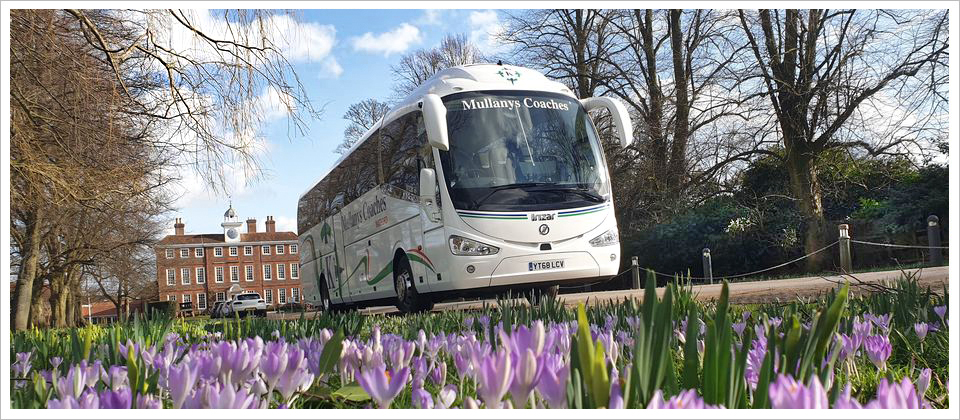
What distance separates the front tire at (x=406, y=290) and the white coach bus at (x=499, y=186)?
30mm

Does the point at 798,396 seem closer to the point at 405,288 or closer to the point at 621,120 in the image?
the point at 621,120

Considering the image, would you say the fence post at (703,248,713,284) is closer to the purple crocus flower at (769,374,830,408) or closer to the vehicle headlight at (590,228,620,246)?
the vehicle headlight at (590,228,620,246)

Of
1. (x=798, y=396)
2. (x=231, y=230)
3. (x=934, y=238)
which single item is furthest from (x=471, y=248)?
(x=231, y=230)

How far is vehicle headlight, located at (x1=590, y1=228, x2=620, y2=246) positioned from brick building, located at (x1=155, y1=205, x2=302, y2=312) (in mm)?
88164

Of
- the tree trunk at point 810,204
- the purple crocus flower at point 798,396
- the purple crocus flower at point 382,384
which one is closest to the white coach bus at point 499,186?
the purple crocus flower at point 382,384

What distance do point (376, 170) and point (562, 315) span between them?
9.61 metres

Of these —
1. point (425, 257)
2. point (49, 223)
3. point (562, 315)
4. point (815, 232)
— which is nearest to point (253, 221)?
point (49, 223)

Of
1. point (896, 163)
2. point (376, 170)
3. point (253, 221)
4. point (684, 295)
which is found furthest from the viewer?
point (253, 221)

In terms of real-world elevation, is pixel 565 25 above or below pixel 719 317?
above

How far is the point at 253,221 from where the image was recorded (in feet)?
323

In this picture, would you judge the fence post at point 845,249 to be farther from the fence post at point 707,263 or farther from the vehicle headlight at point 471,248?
the vehicle headlight at point 471,248

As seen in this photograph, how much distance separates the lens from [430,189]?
36.2 ft

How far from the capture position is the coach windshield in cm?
1079

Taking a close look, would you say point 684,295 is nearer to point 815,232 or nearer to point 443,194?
point 443,194
